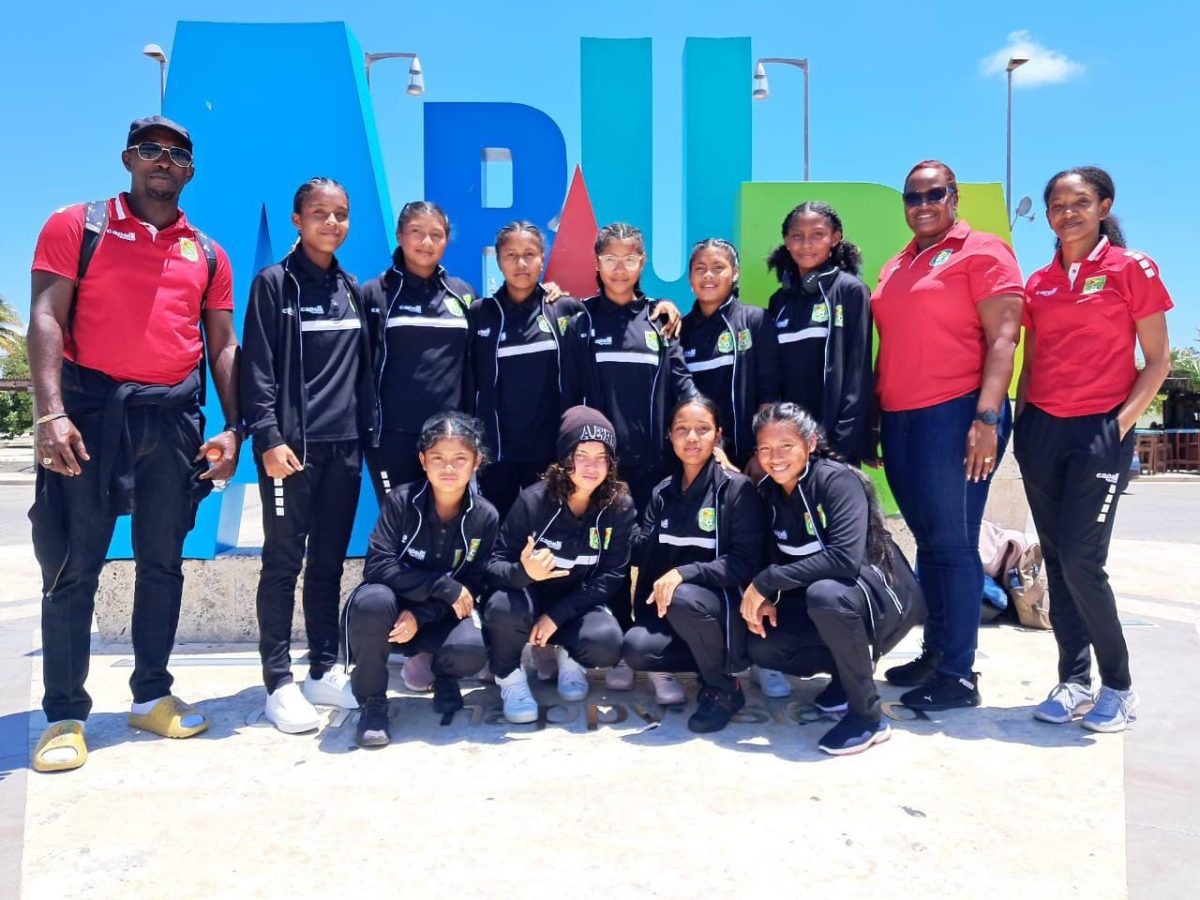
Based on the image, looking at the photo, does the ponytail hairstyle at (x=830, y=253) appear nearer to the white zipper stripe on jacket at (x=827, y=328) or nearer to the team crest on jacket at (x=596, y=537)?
the white zipper stripe on jacket at (x=827, y=328)

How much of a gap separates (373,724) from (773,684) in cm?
171

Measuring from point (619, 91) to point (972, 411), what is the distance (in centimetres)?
308

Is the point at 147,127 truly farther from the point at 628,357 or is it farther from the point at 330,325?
the point at 628,357

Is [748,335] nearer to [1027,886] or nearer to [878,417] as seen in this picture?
[878,417]

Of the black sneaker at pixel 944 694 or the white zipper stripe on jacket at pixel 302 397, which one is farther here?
the black sneaker at pixel 944 694

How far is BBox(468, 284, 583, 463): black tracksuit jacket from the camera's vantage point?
3.73 meters

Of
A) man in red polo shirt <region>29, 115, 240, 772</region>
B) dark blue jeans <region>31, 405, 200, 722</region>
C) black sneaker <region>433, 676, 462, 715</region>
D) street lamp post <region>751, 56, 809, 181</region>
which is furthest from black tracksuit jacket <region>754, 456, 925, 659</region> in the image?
street lamp post <region>751, 56, 809, 181</region>

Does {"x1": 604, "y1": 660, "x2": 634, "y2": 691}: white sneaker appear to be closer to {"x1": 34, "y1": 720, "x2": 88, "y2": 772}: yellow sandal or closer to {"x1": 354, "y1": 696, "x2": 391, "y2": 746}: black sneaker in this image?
{"x1": 354, "y1": 696, "x2": 391, "y2": 746}: black sneaker

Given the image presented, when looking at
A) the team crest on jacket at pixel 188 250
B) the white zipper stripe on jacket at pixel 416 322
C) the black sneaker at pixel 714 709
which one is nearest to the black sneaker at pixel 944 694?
the black sneaker at pixel 714 709

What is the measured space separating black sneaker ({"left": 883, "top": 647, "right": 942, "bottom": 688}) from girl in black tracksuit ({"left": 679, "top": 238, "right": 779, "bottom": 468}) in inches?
47.4

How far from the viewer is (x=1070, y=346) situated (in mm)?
3271

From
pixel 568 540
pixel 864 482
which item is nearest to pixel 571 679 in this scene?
pixel 568 540

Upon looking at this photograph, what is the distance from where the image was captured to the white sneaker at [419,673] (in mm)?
3711

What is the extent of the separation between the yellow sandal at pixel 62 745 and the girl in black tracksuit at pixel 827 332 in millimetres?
3129
